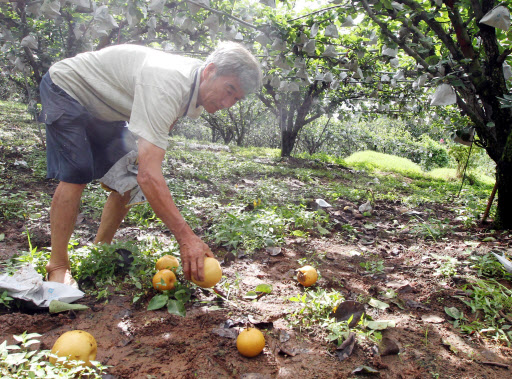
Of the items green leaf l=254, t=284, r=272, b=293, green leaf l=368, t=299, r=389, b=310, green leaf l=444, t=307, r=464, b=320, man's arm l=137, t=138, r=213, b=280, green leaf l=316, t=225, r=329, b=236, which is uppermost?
man's arm l=137, t=138, r=213, b=280

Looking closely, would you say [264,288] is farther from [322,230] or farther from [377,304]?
[322,230]

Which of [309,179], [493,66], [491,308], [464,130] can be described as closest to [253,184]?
[309,179]

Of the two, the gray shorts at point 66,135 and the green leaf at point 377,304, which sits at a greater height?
the gray shorts at point 66,135

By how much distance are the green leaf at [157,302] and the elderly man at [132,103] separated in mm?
290

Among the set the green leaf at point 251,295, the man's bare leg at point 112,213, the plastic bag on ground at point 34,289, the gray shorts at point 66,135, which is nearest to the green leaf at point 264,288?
the green leaf at point 251,295

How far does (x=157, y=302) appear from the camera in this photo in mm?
2020

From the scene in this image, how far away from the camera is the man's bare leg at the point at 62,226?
2145mm

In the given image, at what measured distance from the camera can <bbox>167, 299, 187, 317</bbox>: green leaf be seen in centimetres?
196

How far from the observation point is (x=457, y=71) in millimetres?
3586

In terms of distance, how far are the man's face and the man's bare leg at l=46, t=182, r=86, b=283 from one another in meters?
1.01

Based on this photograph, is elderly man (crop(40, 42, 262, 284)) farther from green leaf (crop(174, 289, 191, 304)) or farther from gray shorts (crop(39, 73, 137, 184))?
green leaf (crop(174, 289, 191, 304))

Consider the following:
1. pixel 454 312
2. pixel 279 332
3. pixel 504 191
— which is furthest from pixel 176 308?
pixel 504 191

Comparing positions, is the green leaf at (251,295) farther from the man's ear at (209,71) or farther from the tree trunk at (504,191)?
the tree trunk at (504,191)

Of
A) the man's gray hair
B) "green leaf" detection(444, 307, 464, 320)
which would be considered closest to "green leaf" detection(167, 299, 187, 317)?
the man's gray hair
